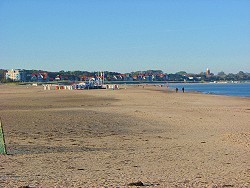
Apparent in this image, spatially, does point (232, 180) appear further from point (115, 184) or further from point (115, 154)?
point (115, 154)

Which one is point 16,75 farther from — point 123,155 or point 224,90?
point 123,155

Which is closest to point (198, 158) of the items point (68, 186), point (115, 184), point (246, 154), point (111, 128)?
point (246, 154)

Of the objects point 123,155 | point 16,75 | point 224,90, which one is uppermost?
point 16,75

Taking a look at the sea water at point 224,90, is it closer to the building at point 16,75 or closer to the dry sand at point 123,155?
the dry sand at point 123,155

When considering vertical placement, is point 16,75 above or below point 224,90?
above

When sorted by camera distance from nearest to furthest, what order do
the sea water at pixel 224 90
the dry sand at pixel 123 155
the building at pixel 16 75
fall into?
the dry sand at pixel 123 155
the sea water at pixel 224 90
the building at pixel 16 75

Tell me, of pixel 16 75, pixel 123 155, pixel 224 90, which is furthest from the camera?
pixel 16 75

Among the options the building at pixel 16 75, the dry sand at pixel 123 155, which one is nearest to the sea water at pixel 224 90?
the dry sand at pixel 123 155

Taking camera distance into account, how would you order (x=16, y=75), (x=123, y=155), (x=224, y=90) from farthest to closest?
→ (x=16, y=75) → (x=224, y=90) → (x=123, y=155)

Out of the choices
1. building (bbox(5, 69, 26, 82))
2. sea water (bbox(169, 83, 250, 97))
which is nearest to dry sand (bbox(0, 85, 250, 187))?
sea water (bbox(169, 83, 250, 97))

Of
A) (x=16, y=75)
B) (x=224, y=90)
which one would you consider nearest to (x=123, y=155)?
(x=224, y=90)

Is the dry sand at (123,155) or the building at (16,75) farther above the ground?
the building at (16,75)

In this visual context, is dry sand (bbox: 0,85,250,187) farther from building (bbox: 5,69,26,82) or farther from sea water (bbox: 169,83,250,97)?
building (bbox: 5,69,26,82)

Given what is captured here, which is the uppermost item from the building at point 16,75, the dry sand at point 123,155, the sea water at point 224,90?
the building at point 16,75
